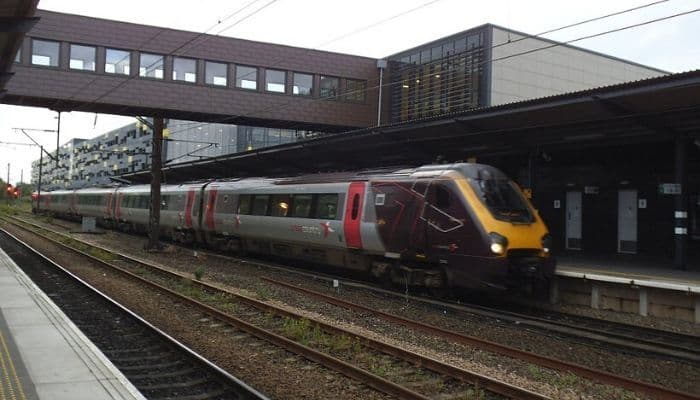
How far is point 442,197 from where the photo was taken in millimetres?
12109

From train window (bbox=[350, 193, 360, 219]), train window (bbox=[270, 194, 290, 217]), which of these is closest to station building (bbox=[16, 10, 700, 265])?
train window (bbox=[350, 193, 360, 219])

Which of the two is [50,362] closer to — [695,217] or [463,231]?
[463,231]

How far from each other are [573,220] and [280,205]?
10047mm

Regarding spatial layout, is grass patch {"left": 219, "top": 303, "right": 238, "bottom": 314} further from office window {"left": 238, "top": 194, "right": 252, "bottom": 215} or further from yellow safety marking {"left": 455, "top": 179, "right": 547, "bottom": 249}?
office window {"left": 238, "top": 194, "right": 252, "bottom": 215}

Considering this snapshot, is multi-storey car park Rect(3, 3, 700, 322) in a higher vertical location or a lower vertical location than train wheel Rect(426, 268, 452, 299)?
higher

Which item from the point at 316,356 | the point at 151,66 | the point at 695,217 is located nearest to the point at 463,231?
the point at 316,356

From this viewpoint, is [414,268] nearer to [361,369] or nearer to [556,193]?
[361,369]

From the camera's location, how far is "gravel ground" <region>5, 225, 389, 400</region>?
6449mm

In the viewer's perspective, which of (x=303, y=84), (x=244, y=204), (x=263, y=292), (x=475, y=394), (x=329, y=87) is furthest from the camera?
(x=329, y=87)

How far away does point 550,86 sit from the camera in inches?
1345

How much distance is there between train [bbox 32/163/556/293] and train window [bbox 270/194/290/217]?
35mm

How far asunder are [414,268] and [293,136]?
150ft

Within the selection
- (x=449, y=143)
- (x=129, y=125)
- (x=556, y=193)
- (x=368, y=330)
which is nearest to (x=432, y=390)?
(x=368, y=330)

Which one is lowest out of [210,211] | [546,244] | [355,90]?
[546,244]
